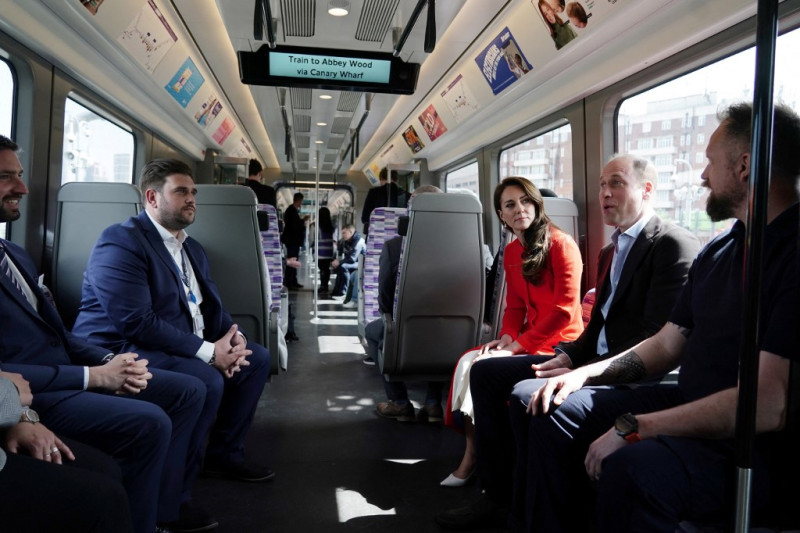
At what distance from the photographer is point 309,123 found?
1045 centimetres

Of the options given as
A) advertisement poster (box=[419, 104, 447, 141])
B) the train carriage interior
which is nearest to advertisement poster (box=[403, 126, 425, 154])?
advertisement poster (box=[419, 104, 447, 141])

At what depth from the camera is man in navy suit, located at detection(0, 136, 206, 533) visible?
6.42 ft

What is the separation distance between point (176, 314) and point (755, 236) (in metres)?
2.50

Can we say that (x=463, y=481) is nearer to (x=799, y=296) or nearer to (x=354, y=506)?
(x=354, y=506)

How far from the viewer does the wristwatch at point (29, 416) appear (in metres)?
1.73

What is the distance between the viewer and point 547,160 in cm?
561

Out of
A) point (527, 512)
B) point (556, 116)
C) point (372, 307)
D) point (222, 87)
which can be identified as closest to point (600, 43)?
point (556, 116)

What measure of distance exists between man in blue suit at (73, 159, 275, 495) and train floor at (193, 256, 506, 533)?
0.72 feet

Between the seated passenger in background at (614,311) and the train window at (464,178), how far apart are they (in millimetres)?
4703

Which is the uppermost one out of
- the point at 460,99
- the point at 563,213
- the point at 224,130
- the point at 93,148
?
the point at 224,130

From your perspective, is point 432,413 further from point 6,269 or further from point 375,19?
point 375,19

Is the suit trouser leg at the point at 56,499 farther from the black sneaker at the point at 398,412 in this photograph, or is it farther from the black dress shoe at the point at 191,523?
the black sneaker at the point at 398,412

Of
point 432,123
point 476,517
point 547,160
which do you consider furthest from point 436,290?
point 432,123

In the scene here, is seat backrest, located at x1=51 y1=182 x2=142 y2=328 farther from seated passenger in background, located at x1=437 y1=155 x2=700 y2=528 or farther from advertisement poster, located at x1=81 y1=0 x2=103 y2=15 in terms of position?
seated passenger in background, located at x1=437 y1=155 x2=700 y2=528
